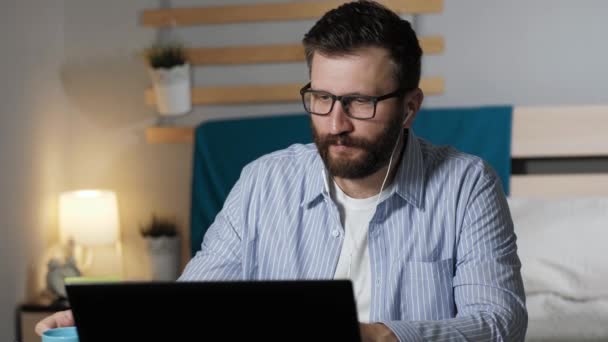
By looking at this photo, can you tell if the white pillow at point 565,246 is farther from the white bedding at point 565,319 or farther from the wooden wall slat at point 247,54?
the wooden wall slat at point 247,54

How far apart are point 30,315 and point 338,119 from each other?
2.04 metres

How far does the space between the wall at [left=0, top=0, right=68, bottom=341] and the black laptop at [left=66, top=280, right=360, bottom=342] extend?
2164 millimetres

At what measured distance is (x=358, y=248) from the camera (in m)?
1.69

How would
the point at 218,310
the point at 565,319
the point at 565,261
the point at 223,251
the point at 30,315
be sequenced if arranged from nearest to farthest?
the point at 218,310, the point at 223,251, the point at 565,319, the point at 565,261, the point at 30,315

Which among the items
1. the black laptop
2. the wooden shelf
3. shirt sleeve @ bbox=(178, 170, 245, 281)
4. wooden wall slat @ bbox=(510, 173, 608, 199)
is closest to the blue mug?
the black laptop

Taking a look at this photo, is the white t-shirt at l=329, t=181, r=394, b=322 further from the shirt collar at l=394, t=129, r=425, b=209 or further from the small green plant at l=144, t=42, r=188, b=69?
the small green plant at l=144, t=42, r=188, b=69

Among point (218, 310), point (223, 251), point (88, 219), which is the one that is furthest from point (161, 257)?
point (218, 310)

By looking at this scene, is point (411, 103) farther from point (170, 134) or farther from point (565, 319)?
point (170, 134)

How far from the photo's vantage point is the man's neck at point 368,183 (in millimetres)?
1697

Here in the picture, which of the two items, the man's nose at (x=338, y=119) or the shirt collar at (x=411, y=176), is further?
the shirt collar at (x=411, y=176)

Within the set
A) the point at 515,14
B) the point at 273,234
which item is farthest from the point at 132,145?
the point at 273,234

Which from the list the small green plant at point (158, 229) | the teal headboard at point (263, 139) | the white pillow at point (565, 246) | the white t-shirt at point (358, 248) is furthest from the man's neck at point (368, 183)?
the small green plant at point (158, 229)

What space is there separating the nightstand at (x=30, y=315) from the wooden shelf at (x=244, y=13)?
118cm

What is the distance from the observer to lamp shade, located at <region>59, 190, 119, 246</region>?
10.9 ft
